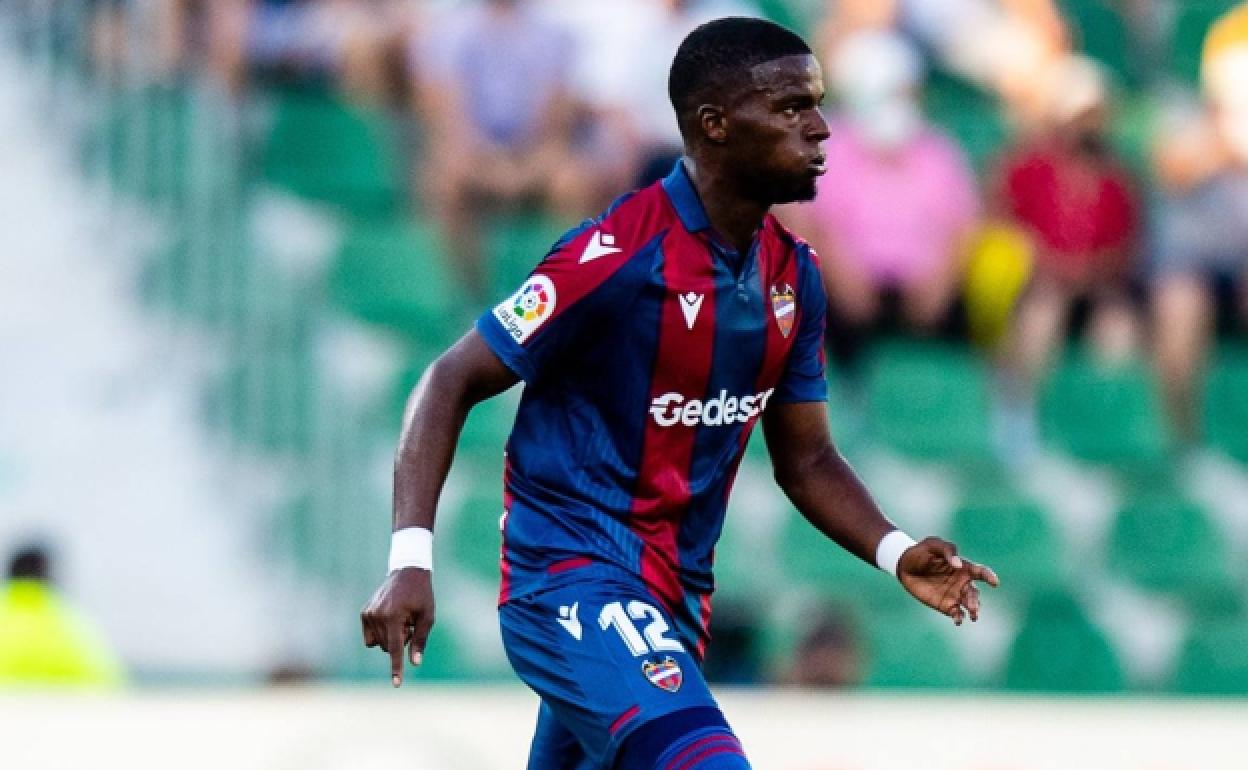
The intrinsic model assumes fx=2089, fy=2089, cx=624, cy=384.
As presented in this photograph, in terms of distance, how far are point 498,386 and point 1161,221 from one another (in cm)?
698

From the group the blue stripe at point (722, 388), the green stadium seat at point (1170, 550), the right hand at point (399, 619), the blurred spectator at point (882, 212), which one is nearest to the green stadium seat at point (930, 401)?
the blurred spectator at point (882, 212)

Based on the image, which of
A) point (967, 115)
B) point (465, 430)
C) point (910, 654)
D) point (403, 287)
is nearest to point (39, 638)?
point (465, 430)

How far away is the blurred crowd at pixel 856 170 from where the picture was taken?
10258 mm

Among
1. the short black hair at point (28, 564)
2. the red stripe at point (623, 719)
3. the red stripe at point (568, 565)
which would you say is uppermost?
the red stripe at point (568, 565)

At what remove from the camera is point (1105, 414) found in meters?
10.6

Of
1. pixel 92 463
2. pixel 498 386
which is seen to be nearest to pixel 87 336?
pixel 92 463

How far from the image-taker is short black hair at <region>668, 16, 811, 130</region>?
14.0ft

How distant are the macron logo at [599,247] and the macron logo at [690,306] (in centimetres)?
17

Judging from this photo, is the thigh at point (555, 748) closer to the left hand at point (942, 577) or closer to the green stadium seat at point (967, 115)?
the left hand at point (942, 577)

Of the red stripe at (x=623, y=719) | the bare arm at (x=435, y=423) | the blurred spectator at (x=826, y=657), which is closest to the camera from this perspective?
the red stripe at (x=623, y=719)

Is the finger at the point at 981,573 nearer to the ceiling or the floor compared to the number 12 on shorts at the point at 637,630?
nearer to the ceiling

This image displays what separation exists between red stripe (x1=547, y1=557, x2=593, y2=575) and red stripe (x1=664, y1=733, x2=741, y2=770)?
0.49m

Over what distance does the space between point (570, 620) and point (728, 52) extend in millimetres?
1207

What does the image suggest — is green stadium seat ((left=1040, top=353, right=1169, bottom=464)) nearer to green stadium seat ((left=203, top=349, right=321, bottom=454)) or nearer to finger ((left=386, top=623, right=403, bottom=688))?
green stadium seat ((left=203, top=349, right=321, bottom=454))
